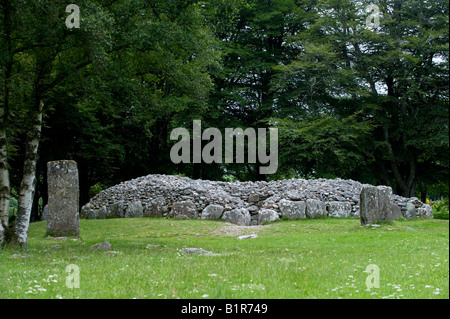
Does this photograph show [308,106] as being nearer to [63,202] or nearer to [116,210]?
[116,210]

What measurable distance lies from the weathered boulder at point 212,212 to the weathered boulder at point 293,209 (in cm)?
324

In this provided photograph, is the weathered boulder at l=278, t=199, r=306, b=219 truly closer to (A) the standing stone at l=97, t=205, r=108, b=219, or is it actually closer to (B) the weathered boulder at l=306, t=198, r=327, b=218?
(B) the weathered boulder at l=306, t=198, r=327, b=218

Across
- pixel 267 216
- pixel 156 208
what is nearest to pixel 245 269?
pixel 267 216

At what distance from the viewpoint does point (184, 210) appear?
2294 cm

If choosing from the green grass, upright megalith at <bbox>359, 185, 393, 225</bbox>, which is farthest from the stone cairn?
the green grass

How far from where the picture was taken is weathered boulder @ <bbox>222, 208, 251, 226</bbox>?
22031mm

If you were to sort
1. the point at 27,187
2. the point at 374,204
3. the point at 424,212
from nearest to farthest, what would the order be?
the point at 27,187
the point at 374,204
the point at 424,212

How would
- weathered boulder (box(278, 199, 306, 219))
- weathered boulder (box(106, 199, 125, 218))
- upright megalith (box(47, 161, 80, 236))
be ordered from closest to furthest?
upright megalith (box(47, 161, 80, 236)) → weathered boulder (box(278, 199, 306, 219)) → weathered boulder (box(106, 199, 125, 218))

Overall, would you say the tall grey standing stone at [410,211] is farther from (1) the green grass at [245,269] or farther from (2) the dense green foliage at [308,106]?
(1) the green grass at [245,269]

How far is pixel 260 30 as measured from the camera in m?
37.3

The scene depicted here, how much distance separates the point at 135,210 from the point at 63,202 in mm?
7555

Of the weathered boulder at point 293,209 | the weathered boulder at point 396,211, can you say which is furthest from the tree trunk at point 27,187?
the weathered boulder at point 396,211
